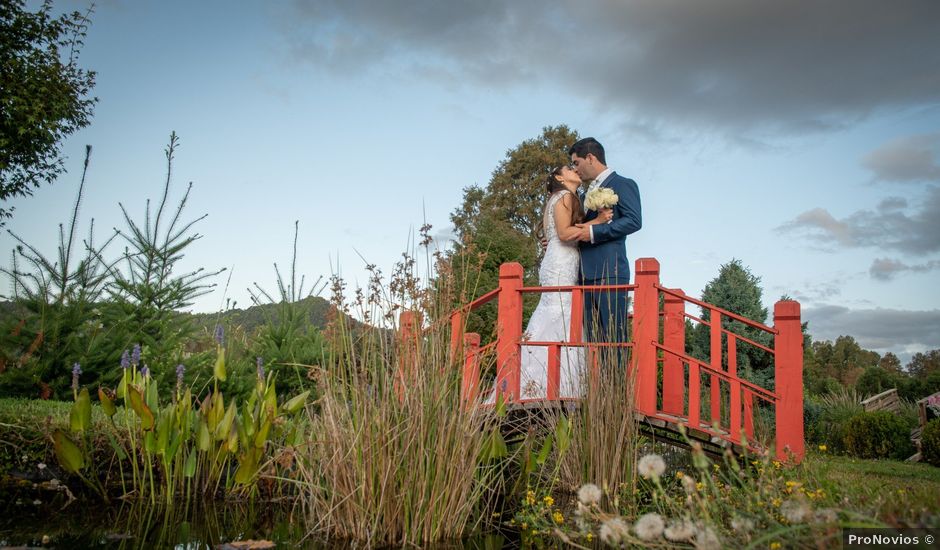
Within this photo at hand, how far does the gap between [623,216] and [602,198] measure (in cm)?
27

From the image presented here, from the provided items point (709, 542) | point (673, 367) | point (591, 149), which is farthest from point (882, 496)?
point (591, 149)

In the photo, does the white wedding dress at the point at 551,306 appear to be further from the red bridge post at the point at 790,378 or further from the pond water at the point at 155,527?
the pond water at the point at 155,527

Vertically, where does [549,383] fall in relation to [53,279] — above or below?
below

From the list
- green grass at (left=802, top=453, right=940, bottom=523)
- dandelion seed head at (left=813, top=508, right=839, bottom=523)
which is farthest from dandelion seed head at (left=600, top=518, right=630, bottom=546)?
green grass at (left=802, top=453, right=940, bottom=523)

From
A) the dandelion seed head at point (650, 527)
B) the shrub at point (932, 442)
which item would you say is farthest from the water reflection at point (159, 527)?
the shrub at point (932, 442)

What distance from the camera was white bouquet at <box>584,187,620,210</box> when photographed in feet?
16.6

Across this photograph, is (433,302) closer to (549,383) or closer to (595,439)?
(595,439)

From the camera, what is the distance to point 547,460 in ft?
15.8

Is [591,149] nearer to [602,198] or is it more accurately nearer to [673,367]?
[602,198]

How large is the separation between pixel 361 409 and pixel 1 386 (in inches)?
169

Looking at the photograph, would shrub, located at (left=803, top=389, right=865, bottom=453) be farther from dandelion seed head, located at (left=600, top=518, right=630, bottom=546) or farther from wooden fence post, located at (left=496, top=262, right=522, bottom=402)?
dandelion seed head, located at (left=600, top=518, right=630, bottom=546)

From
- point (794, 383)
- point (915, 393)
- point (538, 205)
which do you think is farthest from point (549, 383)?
point (538, 205)

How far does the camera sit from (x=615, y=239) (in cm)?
532

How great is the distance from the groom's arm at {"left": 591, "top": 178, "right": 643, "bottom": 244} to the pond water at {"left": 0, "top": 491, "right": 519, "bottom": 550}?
8.10 feet
